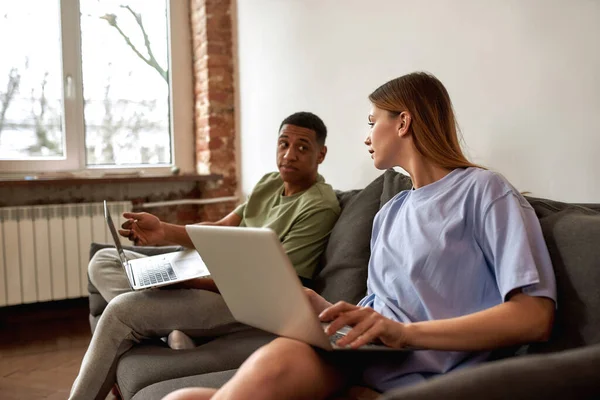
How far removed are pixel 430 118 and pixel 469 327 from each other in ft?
1.58

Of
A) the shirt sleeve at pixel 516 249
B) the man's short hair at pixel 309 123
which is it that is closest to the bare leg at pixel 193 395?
the shirt sleeve at pixel 516 249

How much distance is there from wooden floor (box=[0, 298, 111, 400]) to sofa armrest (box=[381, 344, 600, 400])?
6.74 feet

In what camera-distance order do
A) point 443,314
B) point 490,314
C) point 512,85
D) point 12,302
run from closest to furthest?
point 490,314 < point 443,314 < point 512,85 < point 12,302

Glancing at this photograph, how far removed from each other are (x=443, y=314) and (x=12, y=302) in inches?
113

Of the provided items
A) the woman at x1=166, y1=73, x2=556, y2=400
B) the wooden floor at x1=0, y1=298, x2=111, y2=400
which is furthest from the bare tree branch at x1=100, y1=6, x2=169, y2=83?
the woman at x1=166, y1=73, x2=556, y2=400

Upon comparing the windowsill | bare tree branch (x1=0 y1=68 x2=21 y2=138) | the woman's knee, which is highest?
bare tree branch (x1=0 y1=68 x2=21 y2=138)

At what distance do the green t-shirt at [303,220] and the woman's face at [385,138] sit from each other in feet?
2.17

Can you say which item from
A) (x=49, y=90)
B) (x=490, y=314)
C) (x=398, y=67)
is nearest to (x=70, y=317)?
(x=49, y=90)

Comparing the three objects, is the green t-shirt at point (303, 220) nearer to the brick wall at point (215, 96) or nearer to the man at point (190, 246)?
the man at point (190, 246)

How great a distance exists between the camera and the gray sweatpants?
5.05ft

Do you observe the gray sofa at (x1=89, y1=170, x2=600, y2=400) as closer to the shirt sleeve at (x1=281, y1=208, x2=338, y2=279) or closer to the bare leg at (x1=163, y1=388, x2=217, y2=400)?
the shirt sleeve at (x1=281, y1=208, x2=338, y2=279)

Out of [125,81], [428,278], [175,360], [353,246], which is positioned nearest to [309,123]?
[353,246]

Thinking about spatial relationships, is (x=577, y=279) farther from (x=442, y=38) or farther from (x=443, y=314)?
(x=442, y=38)

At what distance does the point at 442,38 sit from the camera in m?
1.96
